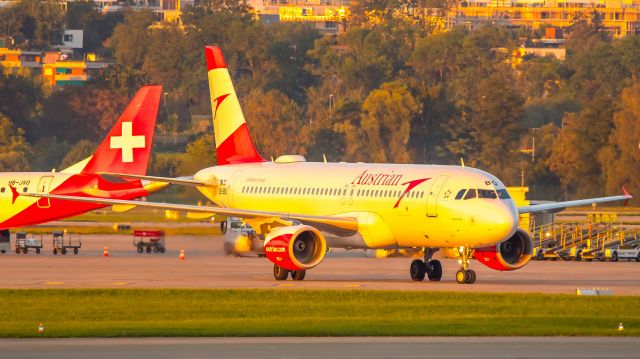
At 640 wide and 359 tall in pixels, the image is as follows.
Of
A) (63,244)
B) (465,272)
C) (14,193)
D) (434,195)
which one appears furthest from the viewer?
(63,244)

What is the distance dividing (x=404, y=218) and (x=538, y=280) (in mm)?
4902

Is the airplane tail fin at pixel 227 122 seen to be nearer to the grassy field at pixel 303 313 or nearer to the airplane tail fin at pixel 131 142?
the airplane tail fin at pixel 131 142

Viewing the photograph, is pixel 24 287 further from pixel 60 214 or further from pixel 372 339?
pixel 60 214

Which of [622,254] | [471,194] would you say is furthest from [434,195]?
[622,254]

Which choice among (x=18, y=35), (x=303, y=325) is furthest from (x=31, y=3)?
(x=303, y=325)

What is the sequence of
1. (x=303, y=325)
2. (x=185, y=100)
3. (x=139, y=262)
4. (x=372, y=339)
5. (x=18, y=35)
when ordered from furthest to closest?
(x=18, y=35) → (x=185, y=100) → (x=139, y=262) → (x=303, y=325) → (x=372, y=339)

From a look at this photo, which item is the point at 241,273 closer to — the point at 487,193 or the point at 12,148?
the point at 487,193

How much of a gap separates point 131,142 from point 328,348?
1515 inches

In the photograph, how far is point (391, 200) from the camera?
1839 inches

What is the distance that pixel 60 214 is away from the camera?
62812 mm

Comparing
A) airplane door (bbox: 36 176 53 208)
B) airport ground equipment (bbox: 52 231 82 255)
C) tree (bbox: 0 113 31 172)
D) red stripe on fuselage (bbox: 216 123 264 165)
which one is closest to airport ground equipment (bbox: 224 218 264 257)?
red stripe on fuselage (bbox: 216 123 264 165)

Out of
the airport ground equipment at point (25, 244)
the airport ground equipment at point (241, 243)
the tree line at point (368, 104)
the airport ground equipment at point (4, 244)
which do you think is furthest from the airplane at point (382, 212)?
the tree line at point (368, 104)

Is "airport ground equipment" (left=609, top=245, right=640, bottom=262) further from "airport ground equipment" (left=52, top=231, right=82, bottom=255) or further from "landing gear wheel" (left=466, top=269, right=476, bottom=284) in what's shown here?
"airport ground equipment" (left=52, top=231, right=82, bottom=255)

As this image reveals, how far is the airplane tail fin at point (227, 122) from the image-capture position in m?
56.5
